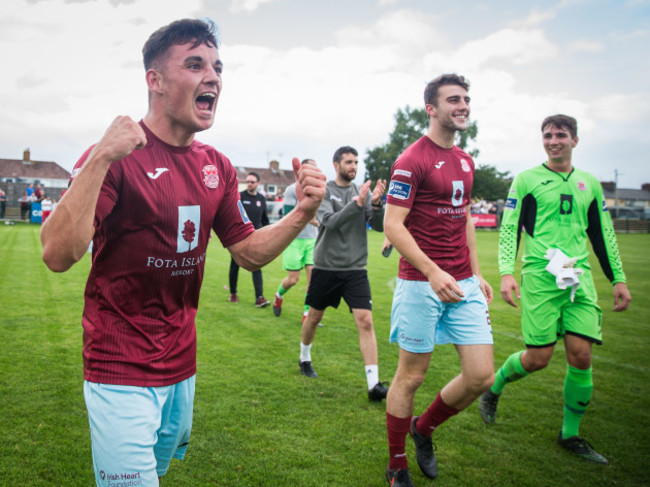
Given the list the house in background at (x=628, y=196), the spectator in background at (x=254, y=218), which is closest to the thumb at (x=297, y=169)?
the spectator in background at (x=254, y=218)

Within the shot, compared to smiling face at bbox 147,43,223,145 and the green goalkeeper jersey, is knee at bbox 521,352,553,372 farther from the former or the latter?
smiling face at bbox 147,43,223,145

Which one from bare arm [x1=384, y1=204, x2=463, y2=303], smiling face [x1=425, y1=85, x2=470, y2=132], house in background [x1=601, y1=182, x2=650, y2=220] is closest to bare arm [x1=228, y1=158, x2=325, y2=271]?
bare arm [x1=384, y1=204, x2=463, y2=303]

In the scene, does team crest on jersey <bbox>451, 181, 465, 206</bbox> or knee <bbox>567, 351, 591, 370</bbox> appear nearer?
team crest on jersey <bbox>451, 181, 465, 206</bbox>

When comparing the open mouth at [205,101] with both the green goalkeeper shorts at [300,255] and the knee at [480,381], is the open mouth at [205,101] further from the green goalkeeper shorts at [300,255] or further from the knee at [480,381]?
the green goalkeeper shorts at [300,255]

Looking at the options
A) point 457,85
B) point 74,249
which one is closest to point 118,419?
point 74,249

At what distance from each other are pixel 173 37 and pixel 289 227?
1013 mm

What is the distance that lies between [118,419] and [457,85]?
3180mm

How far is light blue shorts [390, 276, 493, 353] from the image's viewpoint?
350 centimetres

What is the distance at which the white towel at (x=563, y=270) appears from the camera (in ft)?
13.1

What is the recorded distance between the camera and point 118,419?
1959mm

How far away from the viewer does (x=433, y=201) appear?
3.60 m

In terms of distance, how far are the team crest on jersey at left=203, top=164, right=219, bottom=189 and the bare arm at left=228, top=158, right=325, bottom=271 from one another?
0.35m

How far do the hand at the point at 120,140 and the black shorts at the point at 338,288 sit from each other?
3.91 meters

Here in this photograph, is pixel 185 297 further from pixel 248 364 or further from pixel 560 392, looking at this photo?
pixel 560 392
